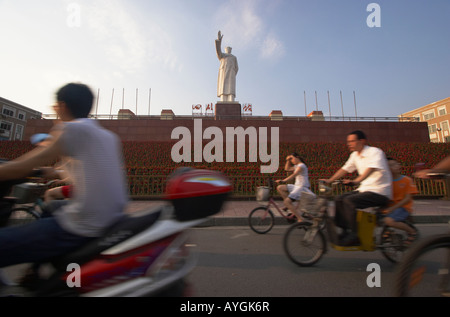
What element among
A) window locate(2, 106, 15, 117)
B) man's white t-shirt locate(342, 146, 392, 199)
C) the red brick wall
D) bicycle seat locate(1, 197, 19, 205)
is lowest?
bicycle seat locate(1, 197, 19, 205)

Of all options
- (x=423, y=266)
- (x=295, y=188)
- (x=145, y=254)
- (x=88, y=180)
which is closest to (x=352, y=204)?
(x=423, y=266)

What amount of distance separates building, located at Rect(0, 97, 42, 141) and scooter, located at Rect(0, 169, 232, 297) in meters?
52.6

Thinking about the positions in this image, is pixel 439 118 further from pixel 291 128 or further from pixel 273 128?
pixel 273 128

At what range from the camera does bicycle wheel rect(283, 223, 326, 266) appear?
3008 mm

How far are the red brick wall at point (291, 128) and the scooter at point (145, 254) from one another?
15.1 m

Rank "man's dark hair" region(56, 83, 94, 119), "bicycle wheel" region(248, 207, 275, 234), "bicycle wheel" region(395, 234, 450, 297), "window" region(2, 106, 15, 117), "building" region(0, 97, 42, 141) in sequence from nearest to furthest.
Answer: "man's dark hair" region(56, 83, 94, 119) < "bicycle wheel" region(395, 234, 450, 297) < "bicycle wheel" region(248, 207, 275, 234) < "building" region(0, 97, 42, 141) < "window" region(2, 106, 15, 117)

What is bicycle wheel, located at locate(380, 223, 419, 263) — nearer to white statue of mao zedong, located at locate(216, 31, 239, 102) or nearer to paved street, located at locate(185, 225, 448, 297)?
paved street, located at locate(185, 225, 448, 297)

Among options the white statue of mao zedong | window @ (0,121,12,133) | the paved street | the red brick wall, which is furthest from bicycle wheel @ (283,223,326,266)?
window @ (0,121,12,133)

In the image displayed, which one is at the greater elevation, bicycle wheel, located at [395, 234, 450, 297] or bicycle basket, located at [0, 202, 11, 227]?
bicycle basket, located at [0, 202, 11, 227]

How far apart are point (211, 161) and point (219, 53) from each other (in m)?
10.8

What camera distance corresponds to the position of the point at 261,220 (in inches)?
193

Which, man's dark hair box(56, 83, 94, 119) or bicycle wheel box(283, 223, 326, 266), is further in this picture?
bicycle wheel box(283, 223, 326, 266)

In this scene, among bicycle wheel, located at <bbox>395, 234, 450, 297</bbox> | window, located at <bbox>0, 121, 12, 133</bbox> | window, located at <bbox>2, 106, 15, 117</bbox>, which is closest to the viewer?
bicycle wheel, located at <bbox>395, 234, 450, 297</bbox>

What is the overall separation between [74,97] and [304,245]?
9.80 feet
